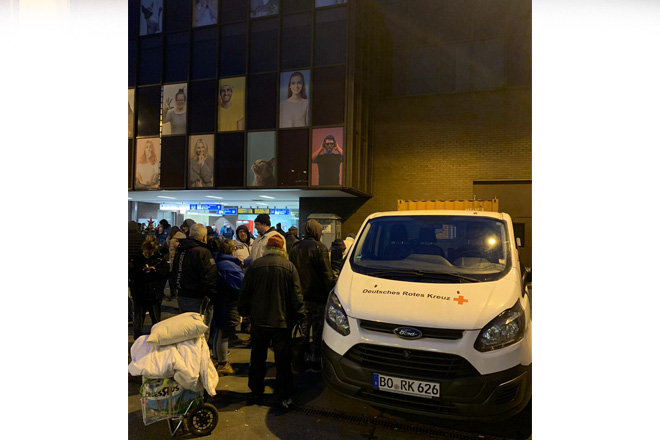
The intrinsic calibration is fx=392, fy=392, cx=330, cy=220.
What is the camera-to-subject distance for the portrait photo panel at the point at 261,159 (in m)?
13.2

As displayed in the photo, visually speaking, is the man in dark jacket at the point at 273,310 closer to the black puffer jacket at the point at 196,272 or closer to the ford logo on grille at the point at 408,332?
the black puffer jacket at the point at 196,272

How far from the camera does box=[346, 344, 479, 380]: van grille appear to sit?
317 cm

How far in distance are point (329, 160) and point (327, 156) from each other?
0.15 metres

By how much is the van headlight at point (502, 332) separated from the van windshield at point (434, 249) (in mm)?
466

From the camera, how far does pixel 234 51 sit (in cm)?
1377

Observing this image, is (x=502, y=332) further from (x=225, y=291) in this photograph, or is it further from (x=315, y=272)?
(x=225, y=291)

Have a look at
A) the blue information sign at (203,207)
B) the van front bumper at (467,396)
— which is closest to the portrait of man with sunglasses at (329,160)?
the blue information sign at (203,207)

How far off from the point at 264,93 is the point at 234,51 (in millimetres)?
2016

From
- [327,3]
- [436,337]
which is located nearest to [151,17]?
[327,3]

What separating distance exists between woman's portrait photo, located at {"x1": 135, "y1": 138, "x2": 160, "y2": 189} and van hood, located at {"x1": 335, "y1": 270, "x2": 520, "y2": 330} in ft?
41.5

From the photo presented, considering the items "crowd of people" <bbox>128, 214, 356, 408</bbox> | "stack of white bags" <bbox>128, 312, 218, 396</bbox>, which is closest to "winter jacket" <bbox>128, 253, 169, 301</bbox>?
"crowd of people" <bbox>128, 214, 356, 408</bbox>

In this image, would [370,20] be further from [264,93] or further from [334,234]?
[334,234]

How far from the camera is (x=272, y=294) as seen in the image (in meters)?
4.01

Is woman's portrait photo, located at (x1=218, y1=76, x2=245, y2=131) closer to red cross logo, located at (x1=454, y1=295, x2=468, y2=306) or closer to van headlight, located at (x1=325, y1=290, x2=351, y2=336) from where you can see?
van headlight, located at (x1=325, y1=290, x2=351, y2=336)
